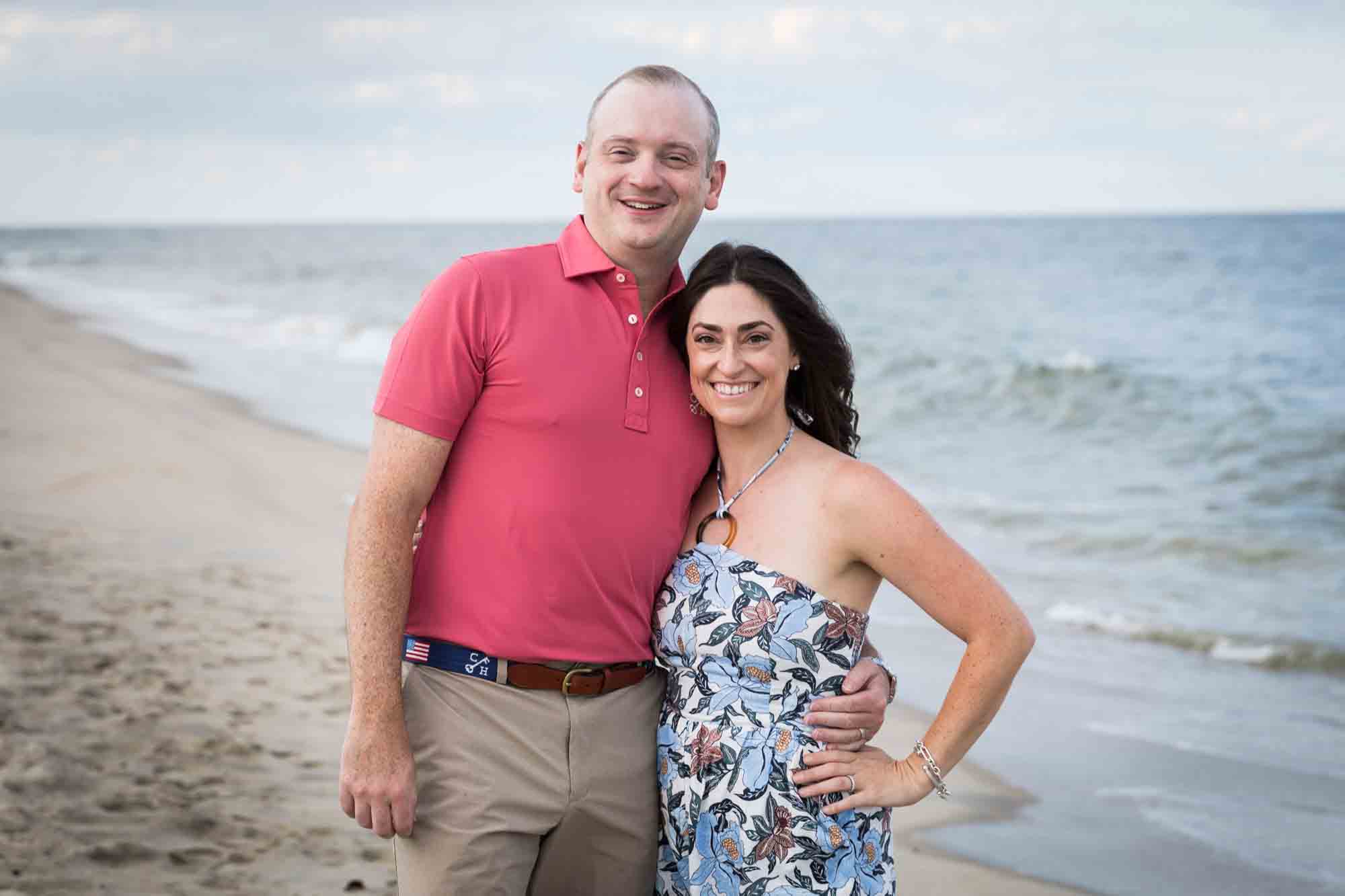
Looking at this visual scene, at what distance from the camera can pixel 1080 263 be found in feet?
152

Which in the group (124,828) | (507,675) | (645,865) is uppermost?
(507,675)

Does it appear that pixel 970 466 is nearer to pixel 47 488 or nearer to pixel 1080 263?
pixel 47 488

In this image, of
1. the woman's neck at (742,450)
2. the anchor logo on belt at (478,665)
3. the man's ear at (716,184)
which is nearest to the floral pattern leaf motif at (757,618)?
the woman's neck at (742,450)

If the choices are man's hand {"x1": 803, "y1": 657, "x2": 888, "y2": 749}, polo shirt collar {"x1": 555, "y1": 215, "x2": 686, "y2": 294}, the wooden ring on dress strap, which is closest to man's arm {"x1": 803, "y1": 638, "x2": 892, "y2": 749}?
man's hand {"x1": 803, "y1": 657, "x2": 888, "y2": 749}

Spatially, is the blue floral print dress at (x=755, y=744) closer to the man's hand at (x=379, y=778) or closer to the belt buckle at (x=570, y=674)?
the belt buckle at (x=570, y=674)

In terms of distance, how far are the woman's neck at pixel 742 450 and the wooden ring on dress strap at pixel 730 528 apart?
0.07 m

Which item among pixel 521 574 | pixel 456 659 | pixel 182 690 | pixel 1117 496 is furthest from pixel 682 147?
pixel 1117 496

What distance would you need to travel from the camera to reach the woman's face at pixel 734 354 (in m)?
3.00

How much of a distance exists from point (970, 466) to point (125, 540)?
28.2 feet

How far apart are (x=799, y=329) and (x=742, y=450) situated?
317 millimetres

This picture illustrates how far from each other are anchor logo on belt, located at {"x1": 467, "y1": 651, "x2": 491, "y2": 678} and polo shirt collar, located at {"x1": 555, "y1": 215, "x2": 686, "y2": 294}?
855mm

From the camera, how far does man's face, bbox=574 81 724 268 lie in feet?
9.75

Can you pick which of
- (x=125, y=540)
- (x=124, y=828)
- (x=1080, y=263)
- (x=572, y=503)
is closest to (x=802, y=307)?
(x=572, y=503)

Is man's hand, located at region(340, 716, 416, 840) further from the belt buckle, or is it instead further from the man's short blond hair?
the man's short blond hair
